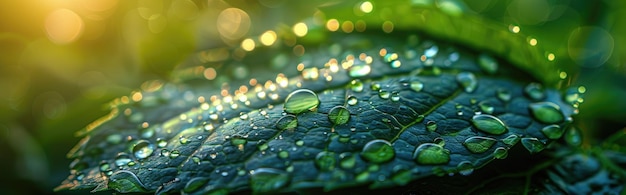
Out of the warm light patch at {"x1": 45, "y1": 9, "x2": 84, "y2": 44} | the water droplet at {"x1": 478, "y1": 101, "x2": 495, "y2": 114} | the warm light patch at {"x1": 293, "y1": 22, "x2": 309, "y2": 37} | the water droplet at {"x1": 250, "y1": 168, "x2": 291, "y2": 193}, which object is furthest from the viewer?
the warm light patch at {"x1": 45, "y1": 9, "x2": 84, "y2": 44}

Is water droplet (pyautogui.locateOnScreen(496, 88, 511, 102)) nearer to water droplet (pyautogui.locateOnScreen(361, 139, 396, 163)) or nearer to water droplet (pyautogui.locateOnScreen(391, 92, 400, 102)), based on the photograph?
water droplet (pyautogui.locateOnScreen(391, 92, 400, 102))

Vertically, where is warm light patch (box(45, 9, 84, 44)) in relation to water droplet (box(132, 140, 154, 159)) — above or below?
above

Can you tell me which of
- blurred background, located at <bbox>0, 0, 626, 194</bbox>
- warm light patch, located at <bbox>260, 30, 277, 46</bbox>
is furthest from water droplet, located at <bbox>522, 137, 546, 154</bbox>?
warm light patch, located at <bbox>260, 30, 277, 46</bbox>

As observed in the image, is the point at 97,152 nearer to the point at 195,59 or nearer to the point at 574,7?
the point at 195,59

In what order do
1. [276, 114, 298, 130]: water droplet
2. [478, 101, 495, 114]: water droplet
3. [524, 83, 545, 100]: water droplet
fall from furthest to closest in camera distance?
[524, 83, 545, 100]: water droplet < [478, 101, 495, 114]: water droplet < [276, 114, 298, 130]: water droplet

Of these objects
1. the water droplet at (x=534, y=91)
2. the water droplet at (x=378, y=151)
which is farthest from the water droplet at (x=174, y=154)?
the water droplet at (x=534, y=91)

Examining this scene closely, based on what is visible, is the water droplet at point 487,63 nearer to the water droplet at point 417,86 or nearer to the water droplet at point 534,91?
the water droplet at point 534,91

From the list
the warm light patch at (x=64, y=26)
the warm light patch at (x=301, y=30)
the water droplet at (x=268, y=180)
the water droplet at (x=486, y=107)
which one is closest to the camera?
the water droplet at (x=268, y=180)
